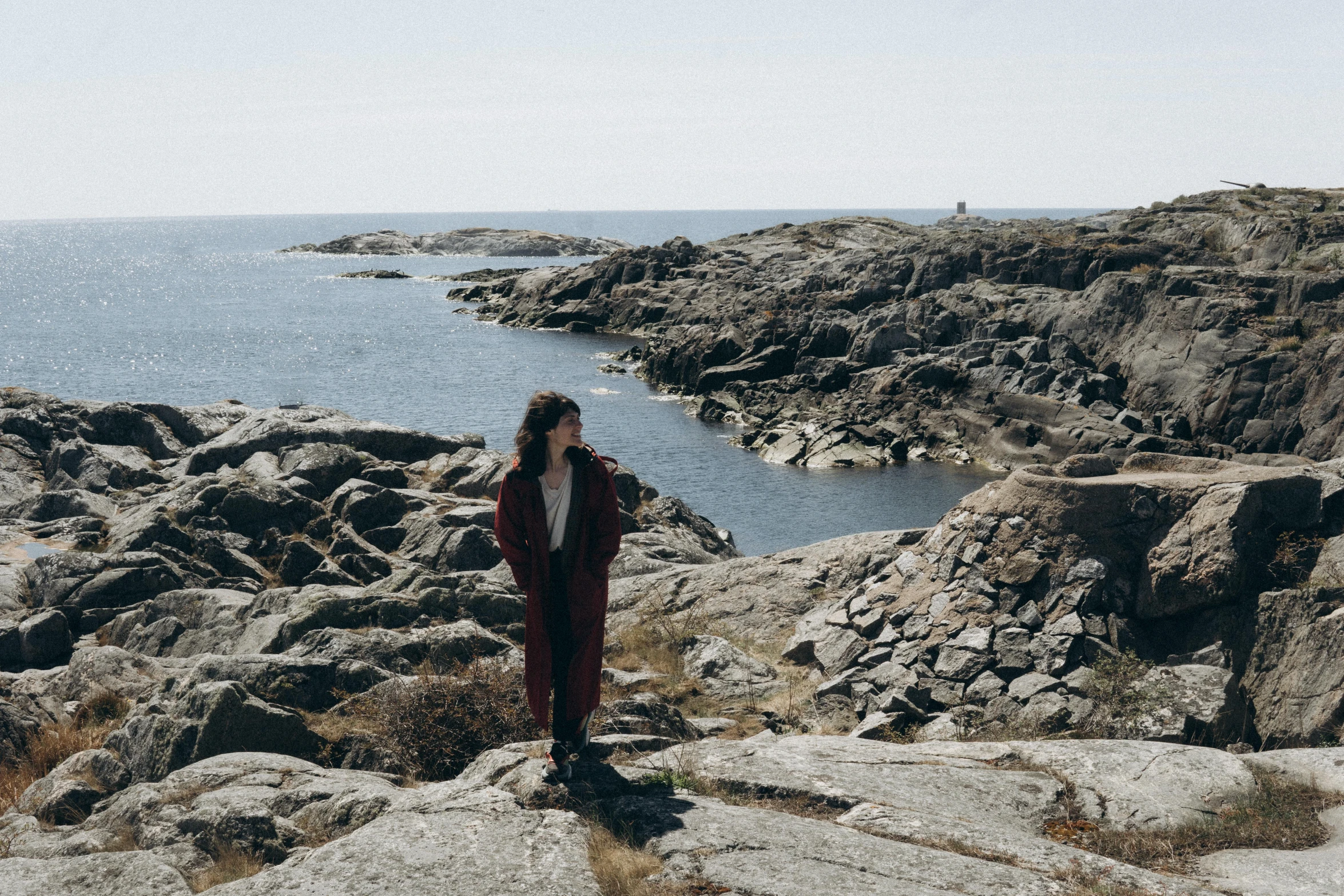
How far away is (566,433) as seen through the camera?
21.4 ft

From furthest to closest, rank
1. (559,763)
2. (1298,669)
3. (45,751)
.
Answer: (45,751)
(1298,669)
(559,763)

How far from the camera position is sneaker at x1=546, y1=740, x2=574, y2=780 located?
21.0 ft

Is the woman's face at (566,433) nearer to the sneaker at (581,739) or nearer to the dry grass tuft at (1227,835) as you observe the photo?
the sneaker at (581,739)

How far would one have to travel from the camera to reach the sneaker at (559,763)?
6.39 m

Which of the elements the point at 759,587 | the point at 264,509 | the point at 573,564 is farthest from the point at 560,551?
the point at 264,509

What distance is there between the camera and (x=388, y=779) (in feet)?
24.8

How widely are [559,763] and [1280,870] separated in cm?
424

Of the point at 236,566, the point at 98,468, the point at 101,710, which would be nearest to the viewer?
the point at 101,710

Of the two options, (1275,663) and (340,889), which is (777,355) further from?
(340,889)

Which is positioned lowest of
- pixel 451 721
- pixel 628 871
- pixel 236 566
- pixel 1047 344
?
pixel 236 566

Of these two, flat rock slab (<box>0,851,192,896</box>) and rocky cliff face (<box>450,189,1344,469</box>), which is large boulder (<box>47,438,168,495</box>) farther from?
rocky cliff face (<box>450,189,1344,469</box>)

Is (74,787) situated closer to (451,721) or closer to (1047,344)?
(451,721)

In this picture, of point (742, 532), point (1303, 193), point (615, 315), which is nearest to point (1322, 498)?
point (742, 532)

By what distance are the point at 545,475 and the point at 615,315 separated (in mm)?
90936
